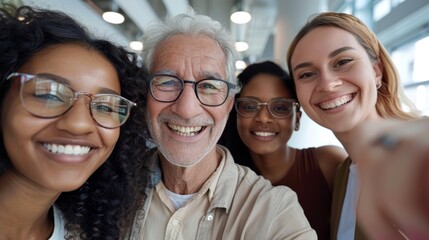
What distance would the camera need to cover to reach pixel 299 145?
397 cm

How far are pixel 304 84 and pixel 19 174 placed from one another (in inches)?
51.5

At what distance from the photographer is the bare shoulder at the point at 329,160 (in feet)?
6.38

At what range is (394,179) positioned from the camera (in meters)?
0.34

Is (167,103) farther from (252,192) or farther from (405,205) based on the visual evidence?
(405,205)

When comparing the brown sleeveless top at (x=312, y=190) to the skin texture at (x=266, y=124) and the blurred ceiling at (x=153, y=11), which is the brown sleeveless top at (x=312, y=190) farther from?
the blurred ceiling at (x=153, y=11)

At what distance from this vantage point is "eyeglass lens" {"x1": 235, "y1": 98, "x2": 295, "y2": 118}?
1.82m

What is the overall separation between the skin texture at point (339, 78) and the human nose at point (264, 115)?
30 cm

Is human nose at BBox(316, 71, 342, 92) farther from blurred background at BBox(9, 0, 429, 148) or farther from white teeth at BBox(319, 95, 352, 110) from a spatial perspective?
blurred background at BBox(9, 0, 429, 148)

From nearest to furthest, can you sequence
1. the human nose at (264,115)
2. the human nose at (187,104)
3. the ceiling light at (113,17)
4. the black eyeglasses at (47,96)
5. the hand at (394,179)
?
the hand at (394,179) → the black eyeglasses at (47,96) → the human nose at (187,104) → the human nose at (264,115) → the ceiling light at (113,17)

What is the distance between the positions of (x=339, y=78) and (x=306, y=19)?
250 centimetres

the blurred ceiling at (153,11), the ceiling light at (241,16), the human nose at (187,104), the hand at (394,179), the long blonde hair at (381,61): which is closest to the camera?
the hand at (394,179)

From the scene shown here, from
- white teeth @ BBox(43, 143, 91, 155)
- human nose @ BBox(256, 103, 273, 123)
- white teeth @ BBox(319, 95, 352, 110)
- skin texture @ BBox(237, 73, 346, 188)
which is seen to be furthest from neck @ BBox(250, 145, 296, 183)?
white teeth @ BBox(43, 143, 91, 155)

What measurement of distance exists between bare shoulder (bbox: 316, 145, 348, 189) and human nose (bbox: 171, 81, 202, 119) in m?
1.02

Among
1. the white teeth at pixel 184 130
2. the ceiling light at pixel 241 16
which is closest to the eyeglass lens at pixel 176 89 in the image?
the white teeth at pixel 184 130
